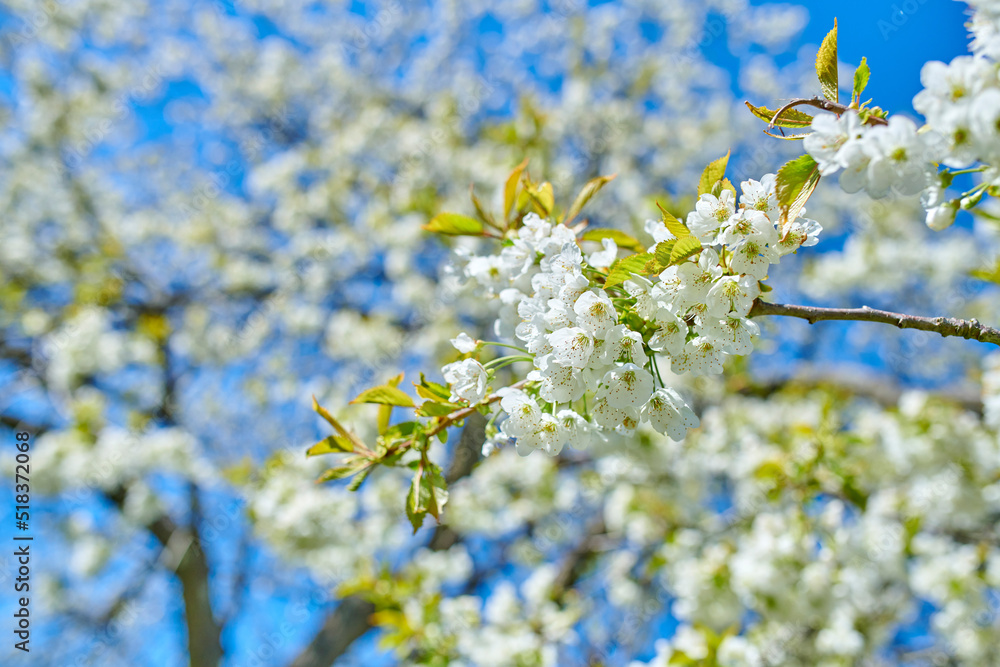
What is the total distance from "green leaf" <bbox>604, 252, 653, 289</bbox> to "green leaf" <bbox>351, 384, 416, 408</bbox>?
0.39 m

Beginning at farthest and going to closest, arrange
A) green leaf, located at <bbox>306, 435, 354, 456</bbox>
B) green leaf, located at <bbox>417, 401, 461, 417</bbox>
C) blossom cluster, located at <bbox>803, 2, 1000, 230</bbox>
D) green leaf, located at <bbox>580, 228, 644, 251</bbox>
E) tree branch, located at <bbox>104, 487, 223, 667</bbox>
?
tree branch, located at <bbox>104, 487, 223, 667</bbox>, green leaf, located at <bbox>580, 228, 644, 251</bbox>, green leaf, located at <bbox>306, 435, 354, 456</bbox>, green leaf, located at <bbox>417, 401, 461, 417</bbox>, blossom cluster, located at <bbox>803, 2, 1000, 230</bbox>

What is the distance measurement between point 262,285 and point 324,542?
280 centimetres

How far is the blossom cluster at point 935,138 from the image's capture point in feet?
1.94

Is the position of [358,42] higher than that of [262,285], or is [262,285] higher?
[358,42]

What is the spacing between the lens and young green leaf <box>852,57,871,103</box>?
74 centimetres

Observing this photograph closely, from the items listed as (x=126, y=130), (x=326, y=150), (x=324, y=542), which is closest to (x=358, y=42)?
(x=326, y=150)

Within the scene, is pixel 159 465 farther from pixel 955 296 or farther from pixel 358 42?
pixel 955 296

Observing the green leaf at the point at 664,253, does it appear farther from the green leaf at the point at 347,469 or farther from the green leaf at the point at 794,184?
the green leaf at the point at 347,469

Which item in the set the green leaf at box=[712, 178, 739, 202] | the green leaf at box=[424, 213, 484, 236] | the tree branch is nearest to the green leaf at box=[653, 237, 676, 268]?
the green leaf at box=[712, 178, 739, 202]

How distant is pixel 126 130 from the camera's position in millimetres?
6102

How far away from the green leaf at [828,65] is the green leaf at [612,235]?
388mm

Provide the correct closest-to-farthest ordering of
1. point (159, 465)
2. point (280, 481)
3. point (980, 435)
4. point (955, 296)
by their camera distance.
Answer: point (980, 435) < point (280, 481) < point (159, 465) < point (955, 296)

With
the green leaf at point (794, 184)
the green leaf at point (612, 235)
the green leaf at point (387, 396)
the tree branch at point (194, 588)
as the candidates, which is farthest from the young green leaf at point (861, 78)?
the tree branch at point (194, 588)

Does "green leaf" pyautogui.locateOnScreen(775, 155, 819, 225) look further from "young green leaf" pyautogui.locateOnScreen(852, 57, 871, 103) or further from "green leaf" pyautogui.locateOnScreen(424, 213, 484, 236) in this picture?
"green leaf" pyautogui.locateOnScreen(424, 213, 484, 236)
